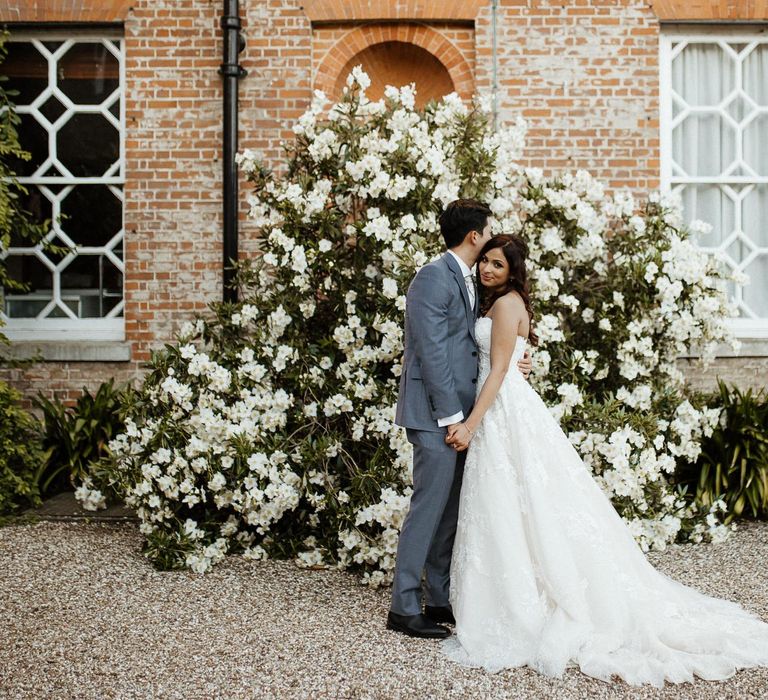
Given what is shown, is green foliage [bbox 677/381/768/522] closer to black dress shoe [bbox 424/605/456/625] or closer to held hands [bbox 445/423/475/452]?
black dress shoe [bbox 424/605/456/625]

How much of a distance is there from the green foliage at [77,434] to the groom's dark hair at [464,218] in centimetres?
409

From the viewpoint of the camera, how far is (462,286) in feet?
14.6

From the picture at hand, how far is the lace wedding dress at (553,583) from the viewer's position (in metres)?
4.02

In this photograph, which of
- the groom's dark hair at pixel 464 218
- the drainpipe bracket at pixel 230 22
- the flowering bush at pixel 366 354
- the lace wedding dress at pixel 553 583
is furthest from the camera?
the drainpipe bracket at pixel 230 22

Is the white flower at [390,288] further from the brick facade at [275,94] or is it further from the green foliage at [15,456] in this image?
the green foliage at [15,456]

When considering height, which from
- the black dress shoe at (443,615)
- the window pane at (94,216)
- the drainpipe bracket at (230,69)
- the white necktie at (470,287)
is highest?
the drainpipe bracket at (230,69)

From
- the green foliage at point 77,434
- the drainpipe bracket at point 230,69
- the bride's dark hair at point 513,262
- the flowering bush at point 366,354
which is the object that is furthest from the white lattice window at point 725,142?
the green foliage at point 77,434

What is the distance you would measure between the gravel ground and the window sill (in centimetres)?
229

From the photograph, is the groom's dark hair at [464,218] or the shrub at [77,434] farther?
the shrub at [77,434]

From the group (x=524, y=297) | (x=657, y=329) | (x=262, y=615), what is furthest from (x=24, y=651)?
(x=657, y=329)

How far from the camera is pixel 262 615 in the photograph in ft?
15.8

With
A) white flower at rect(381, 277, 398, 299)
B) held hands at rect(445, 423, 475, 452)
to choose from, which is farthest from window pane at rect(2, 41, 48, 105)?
held hands at rect(445, 423, 475, 452)

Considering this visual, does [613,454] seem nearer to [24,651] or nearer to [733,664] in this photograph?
[733,664]

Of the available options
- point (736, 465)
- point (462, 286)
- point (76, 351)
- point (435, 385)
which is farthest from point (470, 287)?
point (76, 351)
